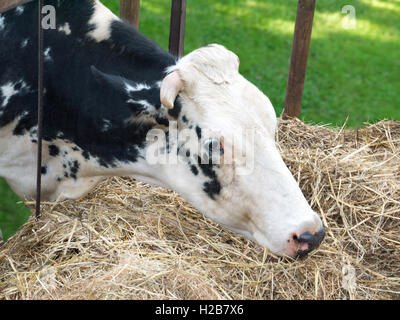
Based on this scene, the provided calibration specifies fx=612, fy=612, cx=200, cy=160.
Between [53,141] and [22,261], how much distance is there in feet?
2.57

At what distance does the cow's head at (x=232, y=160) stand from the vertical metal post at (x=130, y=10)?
1910mm

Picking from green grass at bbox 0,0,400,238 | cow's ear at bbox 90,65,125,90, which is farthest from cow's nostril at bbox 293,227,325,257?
green grass at bbox 0,0,400,238

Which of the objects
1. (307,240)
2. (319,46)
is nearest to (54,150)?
(307,240)

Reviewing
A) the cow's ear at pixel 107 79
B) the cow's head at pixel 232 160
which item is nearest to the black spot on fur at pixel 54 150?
the cow's ear at pixel 107 79

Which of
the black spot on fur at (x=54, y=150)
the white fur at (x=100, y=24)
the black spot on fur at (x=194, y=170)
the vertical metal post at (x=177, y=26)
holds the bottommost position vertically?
the black spot on fur at (x=54, y=150)

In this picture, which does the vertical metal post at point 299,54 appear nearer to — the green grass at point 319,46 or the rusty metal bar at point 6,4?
the green grass at point 319,46

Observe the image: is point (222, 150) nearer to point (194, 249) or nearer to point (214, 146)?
point (214, 146)

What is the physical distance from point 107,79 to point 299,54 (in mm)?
2532

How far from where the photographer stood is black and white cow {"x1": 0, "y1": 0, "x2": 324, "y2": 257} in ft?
10.1

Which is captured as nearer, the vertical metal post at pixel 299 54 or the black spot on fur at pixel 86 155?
the black spot on fur at pixel 86 155

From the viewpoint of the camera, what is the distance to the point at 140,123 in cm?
334

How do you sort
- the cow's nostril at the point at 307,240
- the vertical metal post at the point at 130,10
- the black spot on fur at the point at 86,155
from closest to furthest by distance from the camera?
the cow's nostril at the point at 307,240, the black spot on fur at the point at 86,155, the vertical metal post at the point at 130,10

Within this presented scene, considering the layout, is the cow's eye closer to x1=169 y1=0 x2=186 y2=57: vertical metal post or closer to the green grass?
x1=169 y1=0 x2=186 y2=57: vertical metal post

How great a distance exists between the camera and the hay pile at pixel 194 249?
9.77ft
